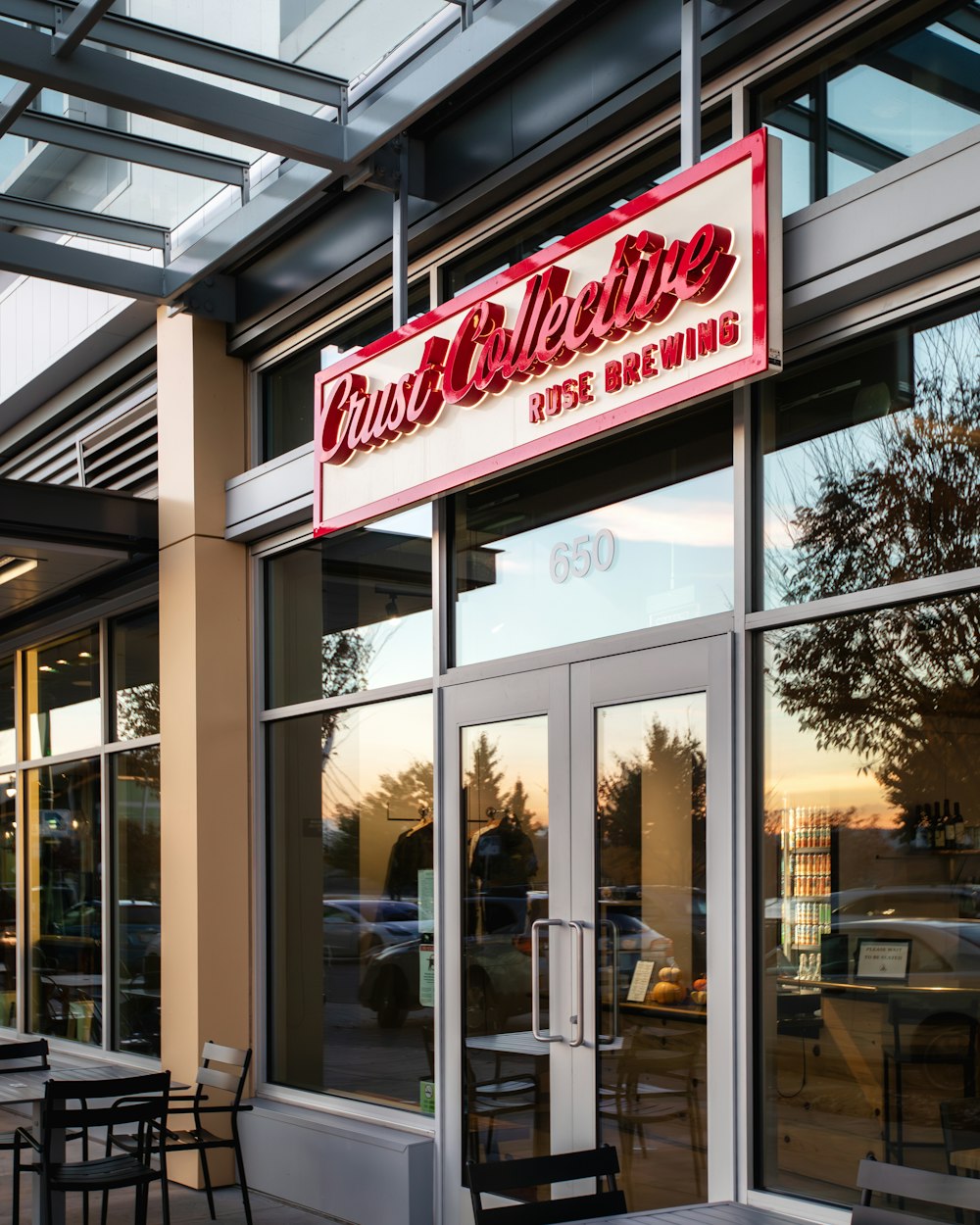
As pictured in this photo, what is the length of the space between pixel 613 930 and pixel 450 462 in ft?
6.76

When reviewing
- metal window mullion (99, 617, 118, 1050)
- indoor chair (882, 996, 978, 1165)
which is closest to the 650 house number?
indoor chair (882, 996, 978, 1165)

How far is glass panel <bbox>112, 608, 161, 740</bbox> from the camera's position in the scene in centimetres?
912

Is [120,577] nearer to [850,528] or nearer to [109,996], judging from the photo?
[109,996]

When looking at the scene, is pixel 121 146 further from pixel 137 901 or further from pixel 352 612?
pixel 137 901

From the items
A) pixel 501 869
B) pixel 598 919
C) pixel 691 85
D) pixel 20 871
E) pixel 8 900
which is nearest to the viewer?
pixel 691 85

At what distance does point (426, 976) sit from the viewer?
6.72 meters

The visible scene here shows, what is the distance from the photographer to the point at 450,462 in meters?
6.11

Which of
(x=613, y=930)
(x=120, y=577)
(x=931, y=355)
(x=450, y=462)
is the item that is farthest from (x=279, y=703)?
(x=931, y=355)

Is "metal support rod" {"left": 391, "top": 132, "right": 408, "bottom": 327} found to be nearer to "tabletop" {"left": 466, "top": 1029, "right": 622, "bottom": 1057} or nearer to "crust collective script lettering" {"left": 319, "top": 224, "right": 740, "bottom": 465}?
"crust collective script lettering" {"left": 319, "top": 224, "right": 740, "bottom": 465}

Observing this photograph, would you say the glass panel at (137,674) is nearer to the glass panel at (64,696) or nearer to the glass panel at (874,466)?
the glass panel at (64,696)

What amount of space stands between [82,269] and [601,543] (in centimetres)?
344

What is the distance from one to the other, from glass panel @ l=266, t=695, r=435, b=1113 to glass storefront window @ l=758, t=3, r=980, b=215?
10.1ft

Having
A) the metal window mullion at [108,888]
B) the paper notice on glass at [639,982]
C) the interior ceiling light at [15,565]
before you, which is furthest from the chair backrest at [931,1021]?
the metal window mullion at [108,888]

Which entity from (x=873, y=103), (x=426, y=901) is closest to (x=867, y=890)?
(x=873, y=103)
